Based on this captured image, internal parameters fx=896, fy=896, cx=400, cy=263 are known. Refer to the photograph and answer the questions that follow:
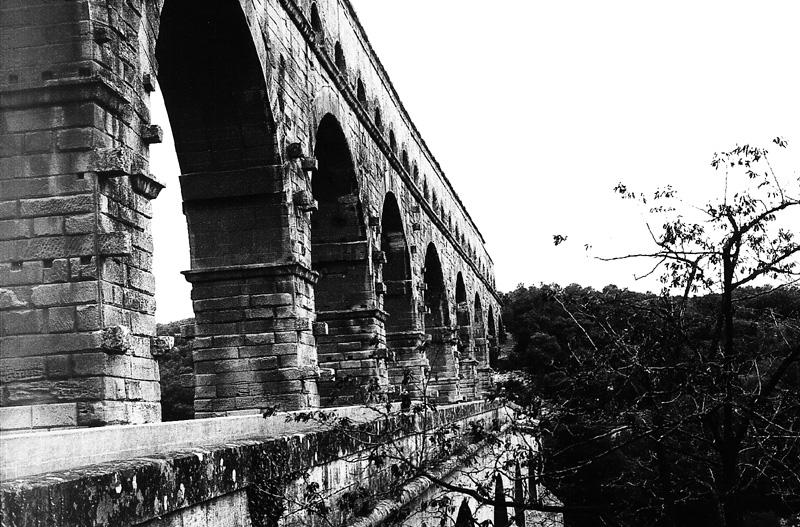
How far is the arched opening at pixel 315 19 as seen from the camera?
1444 centimetres

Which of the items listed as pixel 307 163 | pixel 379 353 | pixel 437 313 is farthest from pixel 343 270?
pixel 437 313

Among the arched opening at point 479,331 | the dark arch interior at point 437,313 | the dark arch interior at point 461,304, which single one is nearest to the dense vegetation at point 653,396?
the dark arch interior at point 437,313

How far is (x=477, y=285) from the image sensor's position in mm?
41438

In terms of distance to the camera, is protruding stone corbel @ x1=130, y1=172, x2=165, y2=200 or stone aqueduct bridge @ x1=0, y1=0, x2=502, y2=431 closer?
stone aqueduct bridge @ x1=0, y1=0, x2=502, y2=431

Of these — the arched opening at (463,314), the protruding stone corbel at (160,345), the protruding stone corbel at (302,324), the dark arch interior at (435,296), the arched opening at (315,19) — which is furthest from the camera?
the arched opening at (463,314)

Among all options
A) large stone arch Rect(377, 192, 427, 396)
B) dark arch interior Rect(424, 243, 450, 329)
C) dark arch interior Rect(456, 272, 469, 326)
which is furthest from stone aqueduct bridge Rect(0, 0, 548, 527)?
dark arch interior Rect(456, 272, 469, 326)

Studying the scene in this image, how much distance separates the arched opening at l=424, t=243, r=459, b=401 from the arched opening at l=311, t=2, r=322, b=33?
1272 cm

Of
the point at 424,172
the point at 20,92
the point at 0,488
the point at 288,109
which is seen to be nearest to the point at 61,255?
the point at 20,92

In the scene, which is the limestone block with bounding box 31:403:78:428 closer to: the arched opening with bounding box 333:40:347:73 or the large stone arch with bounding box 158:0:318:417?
the large stone arch with bounding box 158:0:318:417

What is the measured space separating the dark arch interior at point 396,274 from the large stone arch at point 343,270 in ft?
16.4

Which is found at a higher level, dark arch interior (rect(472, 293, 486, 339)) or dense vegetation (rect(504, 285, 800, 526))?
dark arch interior (rect(472, 293, 486, 339))

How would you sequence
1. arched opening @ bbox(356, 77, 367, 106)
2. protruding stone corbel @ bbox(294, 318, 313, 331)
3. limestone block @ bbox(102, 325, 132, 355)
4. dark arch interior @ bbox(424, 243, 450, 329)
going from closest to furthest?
limestone block @ bbox(102, 325, 132, 355) → protruding stone corbel @ bbox(294, 318, 313, 331) → arched opening @ bbox(356, 77, 367, 106) → dark arch interior @ bbox(424, 243, 450, 329)

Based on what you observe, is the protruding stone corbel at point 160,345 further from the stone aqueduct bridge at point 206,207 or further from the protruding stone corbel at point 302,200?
the protruding stone corbel at point 302,200

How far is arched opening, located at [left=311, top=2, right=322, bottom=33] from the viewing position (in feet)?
47.4
